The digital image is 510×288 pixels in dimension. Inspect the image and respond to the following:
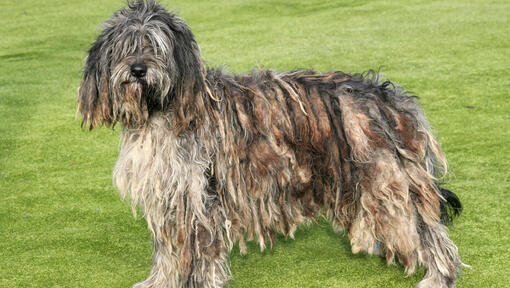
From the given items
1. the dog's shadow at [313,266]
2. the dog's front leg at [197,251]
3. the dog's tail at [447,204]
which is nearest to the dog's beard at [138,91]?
the dog's front leg at [197,251]

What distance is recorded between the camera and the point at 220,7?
13.0 meters

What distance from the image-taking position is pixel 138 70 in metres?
3.76

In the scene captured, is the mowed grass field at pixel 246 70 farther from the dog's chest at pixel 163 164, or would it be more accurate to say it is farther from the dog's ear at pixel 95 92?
the dog's chest at pixel 163 164

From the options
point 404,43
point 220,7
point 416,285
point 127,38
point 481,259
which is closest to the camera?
point 127,38

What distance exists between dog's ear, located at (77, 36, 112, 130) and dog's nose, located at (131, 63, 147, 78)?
20cm

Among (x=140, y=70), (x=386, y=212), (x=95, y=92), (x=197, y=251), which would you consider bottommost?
(x=197, y=251)

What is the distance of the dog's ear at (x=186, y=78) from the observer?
3.91 metres

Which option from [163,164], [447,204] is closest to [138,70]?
[163,164]

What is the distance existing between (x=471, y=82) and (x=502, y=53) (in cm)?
138

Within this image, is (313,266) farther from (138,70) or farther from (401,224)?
(138,70)

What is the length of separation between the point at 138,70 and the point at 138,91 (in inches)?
4.4

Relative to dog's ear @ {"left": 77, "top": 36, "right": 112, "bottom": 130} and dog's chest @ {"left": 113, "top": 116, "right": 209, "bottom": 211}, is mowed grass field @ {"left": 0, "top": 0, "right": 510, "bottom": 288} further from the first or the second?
dog's chest @ {"left": 113, "top": 116, "right": 209, "bottom": 211}

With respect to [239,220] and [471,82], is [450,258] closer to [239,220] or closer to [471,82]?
[239,220]

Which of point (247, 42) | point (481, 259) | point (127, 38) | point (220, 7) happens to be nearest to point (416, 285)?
point (481, 259)
